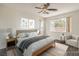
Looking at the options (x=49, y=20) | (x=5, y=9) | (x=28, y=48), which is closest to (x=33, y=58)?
(x=28, y=48)

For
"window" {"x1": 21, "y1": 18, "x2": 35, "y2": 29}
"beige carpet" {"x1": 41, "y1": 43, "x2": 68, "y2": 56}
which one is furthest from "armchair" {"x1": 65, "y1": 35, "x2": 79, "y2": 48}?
"window" {"x1": 21, "y1": 18, "x2": 35, "y2": 29}

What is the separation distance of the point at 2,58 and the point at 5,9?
860 mm

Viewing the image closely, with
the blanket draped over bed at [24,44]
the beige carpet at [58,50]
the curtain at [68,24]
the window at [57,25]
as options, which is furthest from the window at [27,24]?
the curtain at [68,24]

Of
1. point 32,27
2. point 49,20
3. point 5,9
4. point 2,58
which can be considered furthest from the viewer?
point 49,20

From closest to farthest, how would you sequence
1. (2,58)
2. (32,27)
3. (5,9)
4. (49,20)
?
(2,58) < (5,9) < (32,27) < (49,20)

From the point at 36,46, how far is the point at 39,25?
0.44 meters

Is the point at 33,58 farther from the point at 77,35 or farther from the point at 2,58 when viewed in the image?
the point at 77,35

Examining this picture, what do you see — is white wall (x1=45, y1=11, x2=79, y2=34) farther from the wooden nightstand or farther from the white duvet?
the wooden nightstand

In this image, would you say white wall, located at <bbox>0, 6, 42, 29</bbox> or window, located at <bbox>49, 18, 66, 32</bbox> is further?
window, located at <bbox>49, 18, 66, 32</bbox>

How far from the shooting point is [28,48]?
1.50m

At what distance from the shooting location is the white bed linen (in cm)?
145

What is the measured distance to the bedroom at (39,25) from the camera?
149 cm

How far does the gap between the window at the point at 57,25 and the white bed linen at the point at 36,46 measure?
232 mm

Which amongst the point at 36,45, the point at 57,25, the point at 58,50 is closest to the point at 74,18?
the point at 57,25
